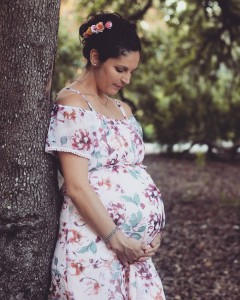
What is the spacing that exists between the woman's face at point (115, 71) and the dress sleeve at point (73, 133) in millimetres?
214

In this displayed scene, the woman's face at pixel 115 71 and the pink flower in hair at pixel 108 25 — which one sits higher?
the pink flower in hair at pixel 108 25

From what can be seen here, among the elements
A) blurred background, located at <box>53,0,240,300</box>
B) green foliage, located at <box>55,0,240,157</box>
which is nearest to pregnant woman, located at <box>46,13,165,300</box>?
blurred background, located at <box>53,0,240,300</box>

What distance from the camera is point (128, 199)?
7.23 ft

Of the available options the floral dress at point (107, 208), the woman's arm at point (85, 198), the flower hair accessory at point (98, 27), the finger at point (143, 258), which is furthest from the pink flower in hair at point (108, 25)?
the finger at point (143, 258)

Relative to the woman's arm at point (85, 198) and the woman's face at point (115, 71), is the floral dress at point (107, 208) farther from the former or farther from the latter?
the woman's face at point (115, 71)

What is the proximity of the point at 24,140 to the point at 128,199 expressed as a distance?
1.58 feet

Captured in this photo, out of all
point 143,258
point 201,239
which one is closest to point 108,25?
point 143,258

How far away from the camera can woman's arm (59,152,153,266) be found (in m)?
2.09

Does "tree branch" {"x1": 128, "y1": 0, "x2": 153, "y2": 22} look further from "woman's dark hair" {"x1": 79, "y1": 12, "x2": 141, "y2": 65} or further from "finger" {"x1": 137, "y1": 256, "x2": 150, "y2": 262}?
"finger" {"x1": 137, "y1": 256, "x2": 150, "y2": 262}

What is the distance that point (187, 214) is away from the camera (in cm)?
680

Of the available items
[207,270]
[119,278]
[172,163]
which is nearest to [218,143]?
[172,163]

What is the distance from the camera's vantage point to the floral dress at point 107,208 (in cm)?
214

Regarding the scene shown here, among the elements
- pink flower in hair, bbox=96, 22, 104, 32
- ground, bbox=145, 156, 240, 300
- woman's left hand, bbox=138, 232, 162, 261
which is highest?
pink flower in hair, bbox=96, 22, 104, 32

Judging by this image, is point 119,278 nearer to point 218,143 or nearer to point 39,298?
point 39,298
